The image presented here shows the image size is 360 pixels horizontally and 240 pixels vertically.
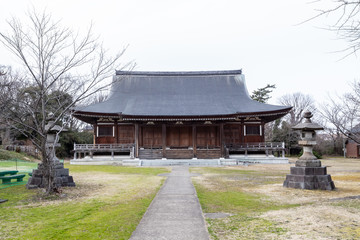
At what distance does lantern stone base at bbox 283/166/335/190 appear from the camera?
1003cm

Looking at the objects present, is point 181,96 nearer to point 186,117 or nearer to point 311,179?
point 186,117

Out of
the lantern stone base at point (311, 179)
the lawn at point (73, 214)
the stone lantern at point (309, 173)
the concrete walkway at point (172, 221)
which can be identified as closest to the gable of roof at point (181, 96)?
the stone lantern at point (309, 173)

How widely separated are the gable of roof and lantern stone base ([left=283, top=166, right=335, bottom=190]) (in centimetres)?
1416

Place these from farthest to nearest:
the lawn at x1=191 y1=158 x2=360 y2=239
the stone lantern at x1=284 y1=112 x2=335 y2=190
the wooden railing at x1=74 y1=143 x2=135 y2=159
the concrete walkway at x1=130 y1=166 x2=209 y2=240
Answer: the wooden railing at x1=74 y1=143 x2=135 y2=159
the stone lantern at x1=284 y1=112 x2=335 y2=190
the lawn at x1=191 y1=158 x2=360 y2=239
the concrete walkway at x1=130 y1=166 x2=209 y2=240

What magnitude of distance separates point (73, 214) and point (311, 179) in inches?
331

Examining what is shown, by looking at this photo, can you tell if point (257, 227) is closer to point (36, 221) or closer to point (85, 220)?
point (85, 220)

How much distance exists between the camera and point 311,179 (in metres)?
10.1

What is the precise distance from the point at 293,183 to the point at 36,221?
28.6ft

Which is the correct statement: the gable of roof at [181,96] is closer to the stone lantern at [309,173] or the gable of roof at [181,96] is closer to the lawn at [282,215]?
the stone lantern at [309,173]

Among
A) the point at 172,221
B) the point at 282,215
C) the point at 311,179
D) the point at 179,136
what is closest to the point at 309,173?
the point at 311,179

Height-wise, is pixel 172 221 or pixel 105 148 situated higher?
pixel 105 148

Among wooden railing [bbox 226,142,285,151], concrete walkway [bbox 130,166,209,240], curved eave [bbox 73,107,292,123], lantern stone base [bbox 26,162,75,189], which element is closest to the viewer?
concrete walkway [bbox 130,166,209,240]

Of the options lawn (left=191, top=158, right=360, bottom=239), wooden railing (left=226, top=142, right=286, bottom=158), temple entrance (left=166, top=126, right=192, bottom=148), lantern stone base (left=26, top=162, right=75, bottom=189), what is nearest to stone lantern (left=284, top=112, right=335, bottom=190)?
lawn (left=191, top=158, right=360, bottom=239)

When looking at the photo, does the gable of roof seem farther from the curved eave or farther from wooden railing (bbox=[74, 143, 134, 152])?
wooden railing (bbox=[74, 143, 134, 152])
